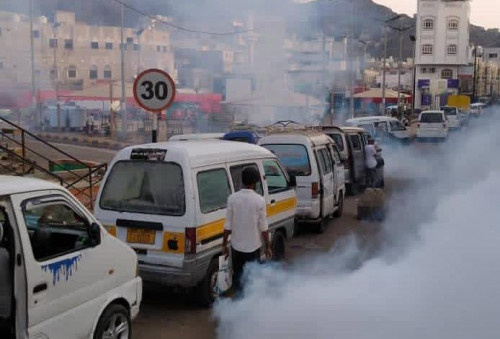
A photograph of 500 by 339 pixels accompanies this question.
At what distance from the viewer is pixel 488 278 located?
193 inches

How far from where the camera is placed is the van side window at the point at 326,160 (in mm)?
10383

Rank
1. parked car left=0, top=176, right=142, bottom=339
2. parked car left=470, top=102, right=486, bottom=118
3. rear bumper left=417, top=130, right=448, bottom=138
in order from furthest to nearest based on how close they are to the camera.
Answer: rear bumper left=417, top=130, right=448, bottom=138, parked car left=470, top=102, right=486, bottom=118, parked car left=0, top=176, right=142, bottom=339

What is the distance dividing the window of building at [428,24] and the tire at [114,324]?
66.0m

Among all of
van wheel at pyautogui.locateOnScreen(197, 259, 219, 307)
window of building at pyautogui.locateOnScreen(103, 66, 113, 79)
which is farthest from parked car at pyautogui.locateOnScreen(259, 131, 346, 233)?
window of building at pyautogui.locateOnScreen(103, 66, 113, 79)

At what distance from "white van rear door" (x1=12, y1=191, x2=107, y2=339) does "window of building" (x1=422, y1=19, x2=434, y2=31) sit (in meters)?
66.0

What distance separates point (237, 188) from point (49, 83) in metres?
30.9

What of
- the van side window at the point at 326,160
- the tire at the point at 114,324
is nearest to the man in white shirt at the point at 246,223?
the tire at the point at 114,324

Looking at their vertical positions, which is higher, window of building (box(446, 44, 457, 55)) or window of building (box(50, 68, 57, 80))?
window of building (box(446, 44, 457, 55))

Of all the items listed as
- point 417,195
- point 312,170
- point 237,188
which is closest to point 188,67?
point 417,195

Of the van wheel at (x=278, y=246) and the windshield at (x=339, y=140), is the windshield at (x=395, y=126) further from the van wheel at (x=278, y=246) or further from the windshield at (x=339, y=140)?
the van wheel at (x=278, y=246)

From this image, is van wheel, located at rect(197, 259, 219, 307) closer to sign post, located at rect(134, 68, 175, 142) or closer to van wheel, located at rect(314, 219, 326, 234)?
sign post, located at rect(134, 68, 175, 142)

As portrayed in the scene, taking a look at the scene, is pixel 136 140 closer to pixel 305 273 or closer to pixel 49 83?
pixel 49 83

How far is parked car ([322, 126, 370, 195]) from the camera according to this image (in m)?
14.1

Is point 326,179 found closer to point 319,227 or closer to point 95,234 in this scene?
point 319,227
